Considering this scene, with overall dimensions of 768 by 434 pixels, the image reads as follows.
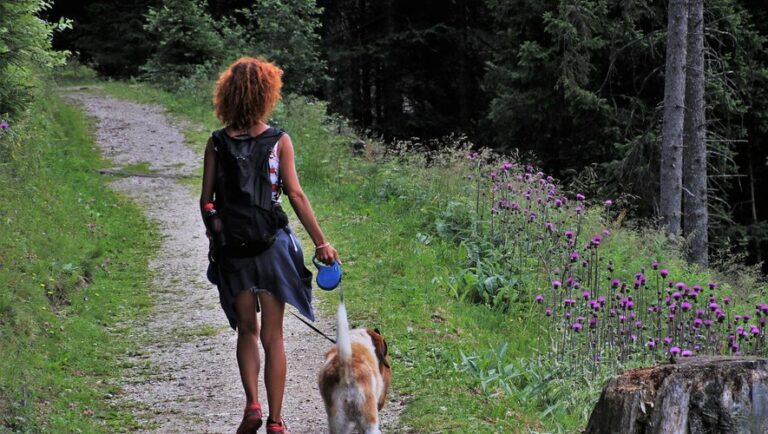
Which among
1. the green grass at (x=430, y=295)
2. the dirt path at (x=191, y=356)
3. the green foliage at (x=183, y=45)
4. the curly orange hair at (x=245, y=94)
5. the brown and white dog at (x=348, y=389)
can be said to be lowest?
the dirt path at (x=191, y=356)

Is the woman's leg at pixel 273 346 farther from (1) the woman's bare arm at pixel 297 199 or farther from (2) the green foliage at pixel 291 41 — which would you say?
(2) the green foliage at pixel 291 41

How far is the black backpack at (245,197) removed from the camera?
4.23 metres

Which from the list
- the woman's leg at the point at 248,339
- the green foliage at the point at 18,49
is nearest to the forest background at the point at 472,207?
the green foliage at the point at 18,49

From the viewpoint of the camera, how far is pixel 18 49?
27.1 feet

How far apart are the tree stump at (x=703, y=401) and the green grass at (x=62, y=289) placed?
3289 millimetres

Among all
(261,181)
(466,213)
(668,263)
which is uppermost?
(261,181)

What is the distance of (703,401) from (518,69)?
48.6 feet

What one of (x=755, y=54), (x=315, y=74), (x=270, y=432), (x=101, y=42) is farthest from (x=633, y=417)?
(x=101, y=42)

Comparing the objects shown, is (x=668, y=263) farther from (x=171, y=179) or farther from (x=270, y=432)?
(x=171, y=179)

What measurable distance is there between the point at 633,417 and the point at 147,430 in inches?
121

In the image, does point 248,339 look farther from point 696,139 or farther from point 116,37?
point 116,37

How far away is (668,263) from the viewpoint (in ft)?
33.3

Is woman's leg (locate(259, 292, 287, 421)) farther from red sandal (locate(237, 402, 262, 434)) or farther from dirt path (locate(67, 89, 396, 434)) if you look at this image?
dirt path (locate(67, 89, 396, 434))

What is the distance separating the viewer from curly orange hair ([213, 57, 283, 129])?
4305mm
